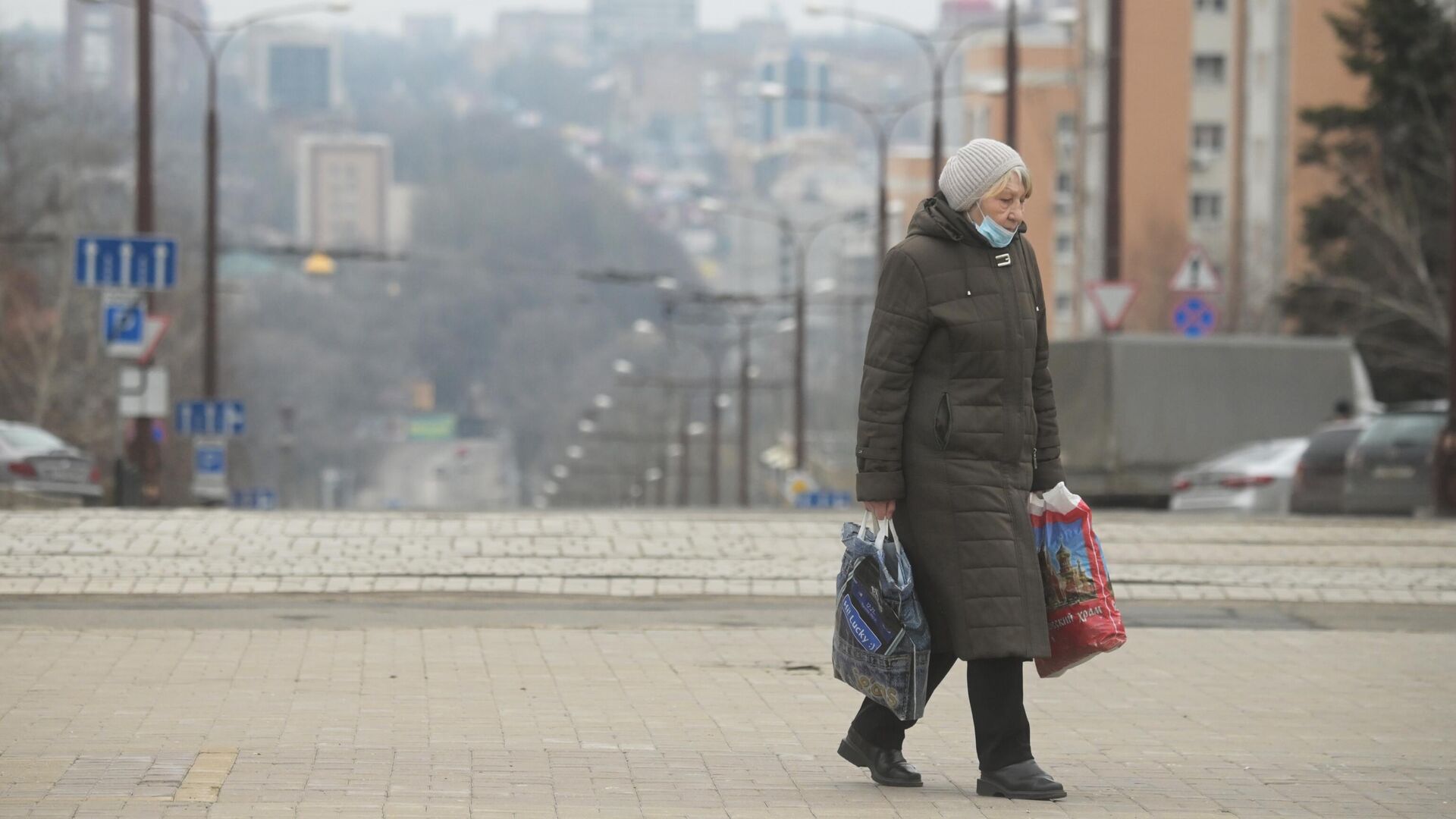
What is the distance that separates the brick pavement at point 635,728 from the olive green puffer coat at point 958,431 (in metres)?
0.58

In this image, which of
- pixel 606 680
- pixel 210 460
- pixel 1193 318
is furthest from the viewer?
pixel 210 460

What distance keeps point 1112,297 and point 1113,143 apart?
262 cm

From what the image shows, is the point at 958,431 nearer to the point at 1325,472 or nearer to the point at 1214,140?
the point at 1325,472

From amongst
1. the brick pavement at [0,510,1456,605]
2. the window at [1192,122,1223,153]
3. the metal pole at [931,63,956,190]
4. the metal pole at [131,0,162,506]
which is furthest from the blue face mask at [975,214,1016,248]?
the window at [1192,122,1223,153]

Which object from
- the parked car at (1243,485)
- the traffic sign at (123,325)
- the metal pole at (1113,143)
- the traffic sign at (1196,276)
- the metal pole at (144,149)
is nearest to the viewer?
the traffic sign at (123,325)

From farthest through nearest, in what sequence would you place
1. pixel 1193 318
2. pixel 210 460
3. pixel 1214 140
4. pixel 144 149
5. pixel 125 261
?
pixel 1214 140
pixel 210 460
pixel 1193 318
pixel 144 149
pixel 125 261

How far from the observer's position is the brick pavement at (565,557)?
13164 mm

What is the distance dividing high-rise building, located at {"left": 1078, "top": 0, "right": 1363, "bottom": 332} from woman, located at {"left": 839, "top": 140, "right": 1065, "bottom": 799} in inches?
2031

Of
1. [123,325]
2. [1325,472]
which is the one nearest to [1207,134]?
[1325,472]

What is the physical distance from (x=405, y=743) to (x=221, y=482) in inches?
1082

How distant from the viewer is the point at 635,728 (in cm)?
822

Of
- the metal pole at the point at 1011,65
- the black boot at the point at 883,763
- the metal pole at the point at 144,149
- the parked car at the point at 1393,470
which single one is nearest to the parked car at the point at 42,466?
the metal pole at the point at 144,149

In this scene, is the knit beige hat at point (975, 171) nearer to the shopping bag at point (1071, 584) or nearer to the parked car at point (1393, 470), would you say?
the shopping bag at point (1071, 584)

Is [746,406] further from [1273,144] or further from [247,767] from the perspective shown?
[247,767]
